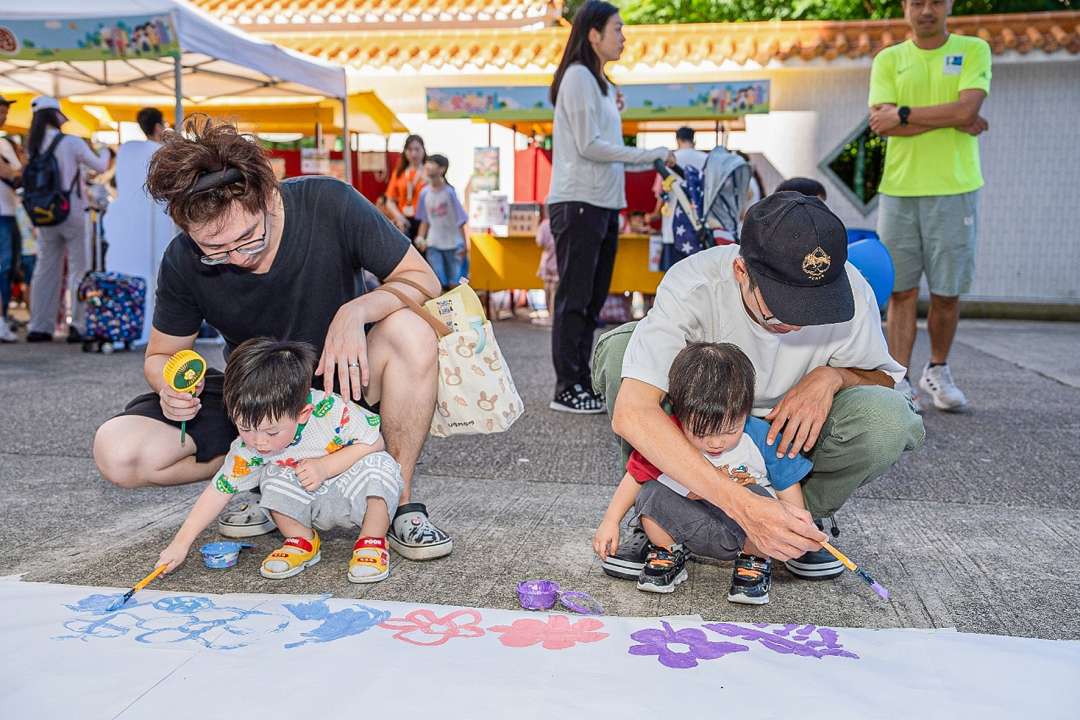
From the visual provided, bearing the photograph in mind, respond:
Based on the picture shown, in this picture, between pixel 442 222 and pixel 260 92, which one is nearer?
pixel 442 222

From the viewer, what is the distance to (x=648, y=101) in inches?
367

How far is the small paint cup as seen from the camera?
84.0 inches

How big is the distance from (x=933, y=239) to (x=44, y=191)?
17.9 ft

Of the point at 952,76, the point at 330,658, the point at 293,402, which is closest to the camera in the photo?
the point at 330,658

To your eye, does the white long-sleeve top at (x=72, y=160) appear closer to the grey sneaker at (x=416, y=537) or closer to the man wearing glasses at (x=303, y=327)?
the man wearing glasses at (x=303, y=327)

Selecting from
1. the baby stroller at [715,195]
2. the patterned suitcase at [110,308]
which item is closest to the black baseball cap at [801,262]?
the baby stroller at [715,195]

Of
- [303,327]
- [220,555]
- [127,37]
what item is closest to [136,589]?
[220,555]

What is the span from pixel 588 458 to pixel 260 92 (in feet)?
23.4

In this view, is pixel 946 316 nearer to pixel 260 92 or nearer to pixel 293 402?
pixel 293 402

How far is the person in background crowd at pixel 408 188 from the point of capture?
9086mm

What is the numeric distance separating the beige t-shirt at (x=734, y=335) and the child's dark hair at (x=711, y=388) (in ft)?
0.19

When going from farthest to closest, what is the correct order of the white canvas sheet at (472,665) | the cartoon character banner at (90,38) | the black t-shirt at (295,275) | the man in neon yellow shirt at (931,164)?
the cartoon character banner at (90,38) < the man in neon yellow shirt at (931,164) < the black t-shirt at (295,275) < the white canvas sheet at (472,665)

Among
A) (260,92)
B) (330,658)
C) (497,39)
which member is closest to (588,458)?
(330,658)

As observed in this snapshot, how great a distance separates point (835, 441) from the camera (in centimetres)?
230
